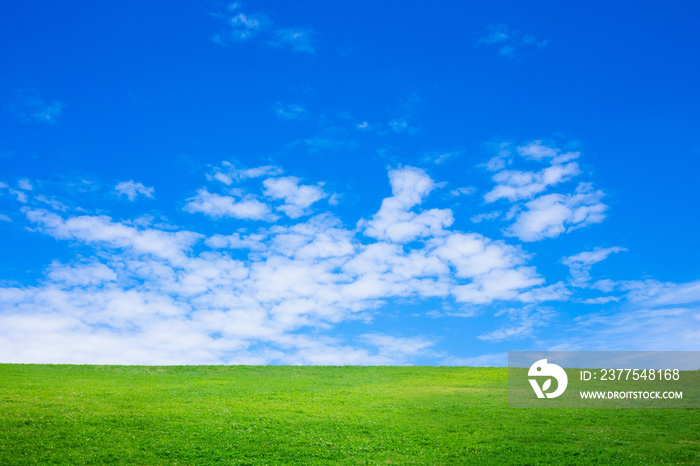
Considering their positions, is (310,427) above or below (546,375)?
below

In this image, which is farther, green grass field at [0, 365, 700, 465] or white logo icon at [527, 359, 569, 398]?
white logo icon at [527, 359, 569, 398]

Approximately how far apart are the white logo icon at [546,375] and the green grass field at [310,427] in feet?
11.4

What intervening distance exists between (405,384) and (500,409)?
11.8 metres

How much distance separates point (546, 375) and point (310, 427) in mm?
26314

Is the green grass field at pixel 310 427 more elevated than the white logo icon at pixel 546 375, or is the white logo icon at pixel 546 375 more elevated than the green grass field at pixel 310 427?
the white logo icon at pixel 546 375

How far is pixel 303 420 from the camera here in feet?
102

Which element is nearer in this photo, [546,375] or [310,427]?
[310,427]

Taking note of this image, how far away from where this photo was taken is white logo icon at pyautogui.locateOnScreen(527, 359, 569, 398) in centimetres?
4189

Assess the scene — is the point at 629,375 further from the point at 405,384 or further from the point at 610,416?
the point at 405,384

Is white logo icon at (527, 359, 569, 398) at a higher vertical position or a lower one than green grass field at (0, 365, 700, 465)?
higher

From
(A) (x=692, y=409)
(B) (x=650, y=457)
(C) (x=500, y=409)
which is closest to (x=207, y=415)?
(C) (x=500, y=409)

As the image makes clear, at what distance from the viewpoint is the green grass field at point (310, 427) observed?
26141 mm

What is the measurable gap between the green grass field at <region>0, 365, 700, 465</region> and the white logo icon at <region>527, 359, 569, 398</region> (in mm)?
3463

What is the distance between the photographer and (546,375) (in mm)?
46750
